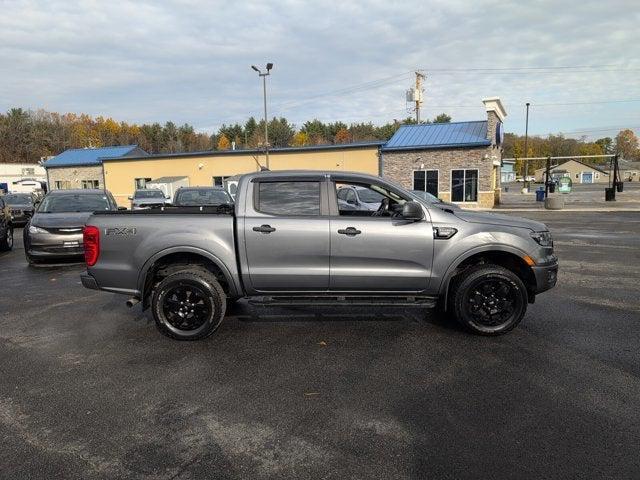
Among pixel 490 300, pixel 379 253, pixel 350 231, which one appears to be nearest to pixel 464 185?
pixel 490 300

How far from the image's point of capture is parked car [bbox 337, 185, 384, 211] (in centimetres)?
582

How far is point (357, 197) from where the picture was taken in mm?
7383

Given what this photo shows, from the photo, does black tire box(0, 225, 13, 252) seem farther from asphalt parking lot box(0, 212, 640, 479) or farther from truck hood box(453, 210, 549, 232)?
truck hood box(453, 210, 549, 232)

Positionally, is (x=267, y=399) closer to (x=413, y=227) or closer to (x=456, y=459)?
(x=456, y=459)

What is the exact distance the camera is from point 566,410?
3713 mm

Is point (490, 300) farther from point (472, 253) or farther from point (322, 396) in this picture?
point (322, 396)

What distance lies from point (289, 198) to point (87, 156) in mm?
→ 46780

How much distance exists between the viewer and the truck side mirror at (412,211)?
5.20 meters

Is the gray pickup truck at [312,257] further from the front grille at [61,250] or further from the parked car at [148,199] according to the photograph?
the parked car at [148,199]

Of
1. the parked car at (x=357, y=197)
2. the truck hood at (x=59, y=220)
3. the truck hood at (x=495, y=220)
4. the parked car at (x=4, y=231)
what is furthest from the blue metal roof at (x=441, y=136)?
the truck hood at (x=495, y=220)

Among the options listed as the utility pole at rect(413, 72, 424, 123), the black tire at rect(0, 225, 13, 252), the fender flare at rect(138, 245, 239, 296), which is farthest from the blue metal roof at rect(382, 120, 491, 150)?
the fender flare at rect(138, 245, 239, 296)

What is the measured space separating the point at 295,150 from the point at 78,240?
27.4m

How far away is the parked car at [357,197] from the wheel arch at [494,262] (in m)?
1.30

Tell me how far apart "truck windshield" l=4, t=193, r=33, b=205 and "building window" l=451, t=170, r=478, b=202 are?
24666mm
